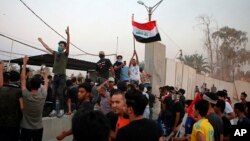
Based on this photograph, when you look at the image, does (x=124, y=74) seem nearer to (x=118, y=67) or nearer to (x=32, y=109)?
(x=118, y=67)

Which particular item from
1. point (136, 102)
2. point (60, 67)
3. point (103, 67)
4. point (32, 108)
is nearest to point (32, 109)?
point (32, 108)

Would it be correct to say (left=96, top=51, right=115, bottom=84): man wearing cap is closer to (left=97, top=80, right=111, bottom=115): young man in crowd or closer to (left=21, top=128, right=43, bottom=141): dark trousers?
(left=97, top=80, right=111, bottom=115): young man in crowd

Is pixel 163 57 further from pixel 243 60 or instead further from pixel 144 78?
pixel 243 60

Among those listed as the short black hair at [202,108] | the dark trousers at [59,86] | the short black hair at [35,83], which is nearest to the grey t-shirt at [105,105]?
the short black hair at [35,83]

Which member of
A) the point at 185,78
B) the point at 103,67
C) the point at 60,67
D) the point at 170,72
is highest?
the point at 170,72

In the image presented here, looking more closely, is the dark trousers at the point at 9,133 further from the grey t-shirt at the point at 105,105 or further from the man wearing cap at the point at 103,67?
the man wearing cap at the point at 103,67

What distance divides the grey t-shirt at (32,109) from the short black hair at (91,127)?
345 cm

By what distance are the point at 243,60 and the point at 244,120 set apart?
5390 centimetres

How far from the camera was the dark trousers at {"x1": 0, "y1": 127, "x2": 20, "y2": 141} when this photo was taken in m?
5.48

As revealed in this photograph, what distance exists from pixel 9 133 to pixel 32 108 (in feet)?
1.72

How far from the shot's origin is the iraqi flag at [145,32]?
15.0m

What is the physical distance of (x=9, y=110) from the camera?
549 cm

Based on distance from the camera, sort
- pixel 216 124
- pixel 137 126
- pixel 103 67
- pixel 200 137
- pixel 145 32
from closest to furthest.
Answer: pixel 137 126
pixel 200 137
pixel 216 124
pixel 103 67
pixel 145 32

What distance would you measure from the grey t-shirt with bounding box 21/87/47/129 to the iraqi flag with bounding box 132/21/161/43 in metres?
9.50
